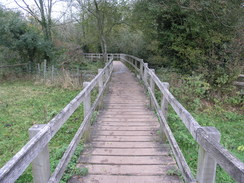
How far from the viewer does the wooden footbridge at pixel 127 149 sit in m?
1.48

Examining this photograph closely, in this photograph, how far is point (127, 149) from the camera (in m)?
3.48

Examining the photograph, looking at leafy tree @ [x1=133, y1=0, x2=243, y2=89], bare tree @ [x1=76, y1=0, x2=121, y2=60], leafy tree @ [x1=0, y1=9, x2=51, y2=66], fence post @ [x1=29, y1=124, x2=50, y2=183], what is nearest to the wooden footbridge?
fence post @ [x1=29, y1=124, x2=50, y2=183]

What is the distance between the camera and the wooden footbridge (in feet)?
4.86

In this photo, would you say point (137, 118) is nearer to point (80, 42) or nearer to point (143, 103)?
point (143, 103)

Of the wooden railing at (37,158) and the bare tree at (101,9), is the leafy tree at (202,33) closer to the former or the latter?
the bare tree at (101,9)

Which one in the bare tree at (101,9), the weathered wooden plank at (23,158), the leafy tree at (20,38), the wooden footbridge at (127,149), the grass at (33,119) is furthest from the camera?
the bare tree at (101,9)

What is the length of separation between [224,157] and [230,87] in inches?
304

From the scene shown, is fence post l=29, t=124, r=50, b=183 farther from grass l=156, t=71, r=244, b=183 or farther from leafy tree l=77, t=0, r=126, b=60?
leafy tree l=77, t=0, r=126, b=60

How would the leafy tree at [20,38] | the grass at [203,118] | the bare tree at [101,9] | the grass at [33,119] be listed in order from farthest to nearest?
the bare tree at [101,9]
the leafy tree at [20,38]
the grass at [203,118]
the grass at [33,119]

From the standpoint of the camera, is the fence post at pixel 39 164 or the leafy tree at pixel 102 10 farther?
the leafy tree at pixel 102 10

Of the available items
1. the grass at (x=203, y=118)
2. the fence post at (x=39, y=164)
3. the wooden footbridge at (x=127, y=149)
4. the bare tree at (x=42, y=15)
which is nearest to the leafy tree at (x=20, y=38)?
the bare tree at (x=42, y=15)

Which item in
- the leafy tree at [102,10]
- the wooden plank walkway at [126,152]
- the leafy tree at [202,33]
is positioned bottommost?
the wooden plank walkway at [126,152]

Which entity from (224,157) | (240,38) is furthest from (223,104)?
(224,157)

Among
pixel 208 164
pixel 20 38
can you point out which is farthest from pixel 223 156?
pixel 20 38
